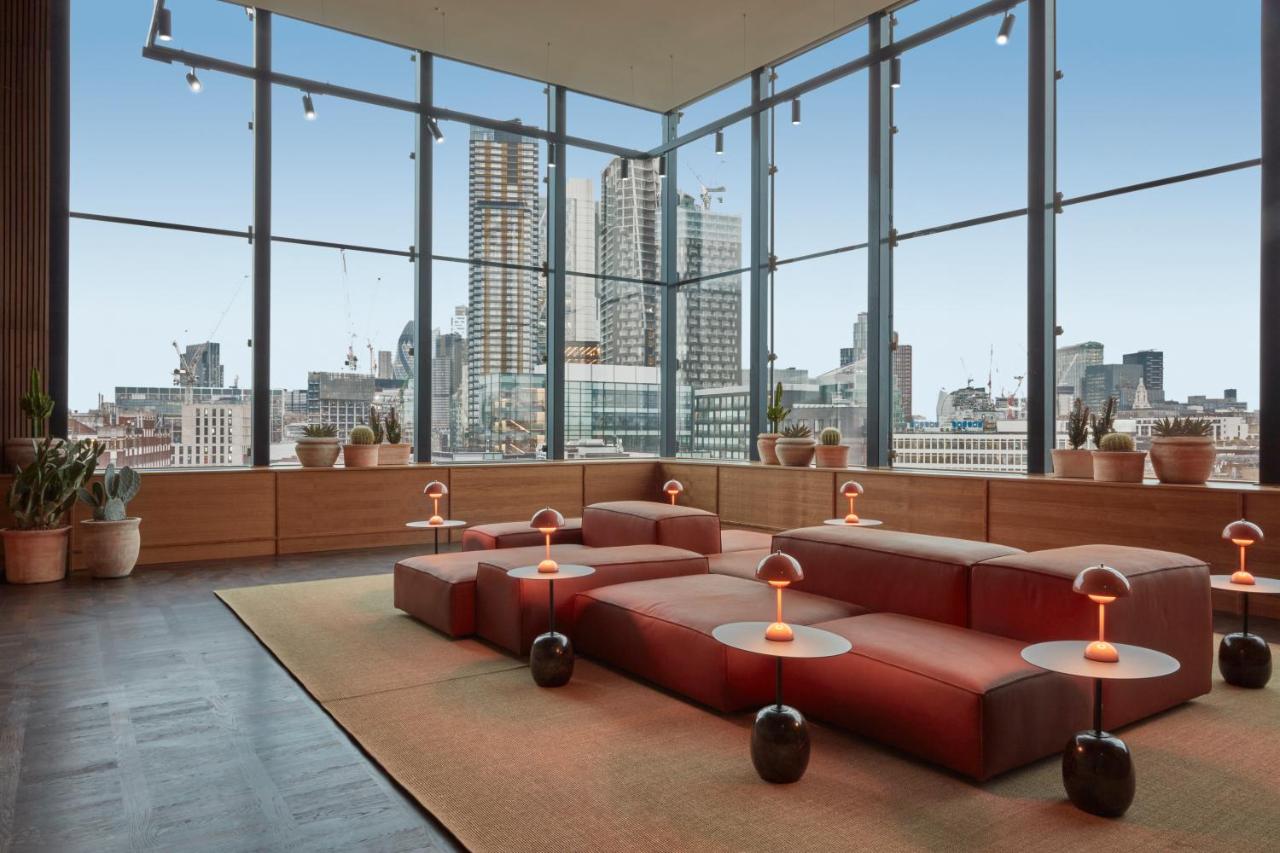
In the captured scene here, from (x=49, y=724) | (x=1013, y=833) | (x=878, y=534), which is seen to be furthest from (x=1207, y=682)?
(x=49, y=724)

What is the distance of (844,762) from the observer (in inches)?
104

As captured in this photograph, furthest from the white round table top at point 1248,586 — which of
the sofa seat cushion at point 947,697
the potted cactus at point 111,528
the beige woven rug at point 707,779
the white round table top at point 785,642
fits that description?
the potted cactus at point 111,528

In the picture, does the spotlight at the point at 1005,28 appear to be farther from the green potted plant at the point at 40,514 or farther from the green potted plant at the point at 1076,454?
the green potted plant at the point at 40,514

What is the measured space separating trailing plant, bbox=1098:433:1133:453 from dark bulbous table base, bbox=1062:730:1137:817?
3.79m

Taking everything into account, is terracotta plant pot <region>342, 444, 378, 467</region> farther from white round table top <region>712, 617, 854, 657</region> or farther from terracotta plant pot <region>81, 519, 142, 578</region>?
white round table top <region>712, 617, 854, 657</region>

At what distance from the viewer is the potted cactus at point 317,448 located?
737cm

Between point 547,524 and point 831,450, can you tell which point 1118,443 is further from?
point 547,524

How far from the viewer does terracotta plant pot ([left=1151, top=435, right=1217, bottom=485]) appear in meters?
5.20

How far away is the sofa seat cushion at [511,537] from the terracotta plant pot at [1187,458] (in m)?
3.89

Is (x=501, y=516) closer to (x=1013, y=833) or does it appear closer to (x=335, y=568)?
(x=335, y=568)

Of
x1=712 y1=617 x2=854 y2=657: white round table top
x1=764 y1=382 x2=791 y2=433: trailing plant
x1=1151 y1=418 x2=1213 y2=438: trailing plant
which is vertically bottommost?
x1=712 y1=617 x2=854 y2=657: white round table top

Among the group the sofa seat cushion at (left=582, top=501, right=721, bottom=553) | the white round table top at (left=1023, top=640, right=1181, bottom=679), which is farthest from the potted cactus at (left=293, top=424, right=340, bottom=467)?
the white round table top at (left=1023, top=640, right=1181, bottom=679)

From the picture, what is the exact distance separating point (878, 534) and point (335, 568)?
4373 mm

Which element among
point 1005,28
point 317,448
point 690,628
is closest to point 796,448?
point 1005,28
